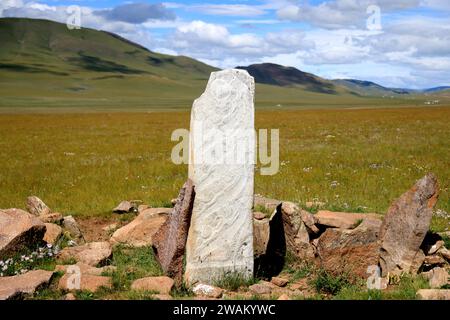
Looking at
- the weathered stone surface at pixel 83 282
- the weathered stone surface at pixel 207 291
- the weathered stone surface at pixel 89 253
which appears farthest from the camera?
the weathered stone surface at pixel 89 253

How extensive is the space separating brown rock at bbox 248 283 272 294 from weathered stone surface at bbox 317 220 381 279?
4.56 feet

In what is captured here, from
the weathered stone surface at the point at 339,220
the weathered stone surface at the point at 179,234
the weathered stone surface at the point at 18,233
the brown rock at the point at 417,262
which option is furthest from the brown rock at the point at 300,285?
the weathered stone surface at the point at 18,233

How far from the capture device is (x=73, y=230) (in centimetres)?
1260

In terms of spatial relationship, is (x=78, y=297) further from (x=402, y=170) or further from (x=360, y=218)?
(x=402, y=170)

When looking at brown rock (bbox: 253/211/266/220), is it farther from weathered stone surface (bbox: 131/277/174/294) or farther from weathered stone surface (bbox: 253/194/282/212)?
Answer: weathered stone surface (bbox: 131/277/174/294)

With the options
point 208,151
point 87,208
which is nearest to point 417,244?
point 208,151

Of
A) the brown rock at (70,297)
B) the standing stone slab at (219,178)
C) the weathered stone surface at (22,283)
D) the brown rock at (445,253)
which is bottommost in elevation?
the brown rock at (70,297)

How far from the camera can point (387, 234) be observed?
9.85m

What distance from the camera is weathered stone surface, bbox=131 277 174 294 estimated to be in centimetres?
864

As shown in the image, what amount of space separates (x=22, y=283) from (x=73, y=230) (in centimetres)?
394

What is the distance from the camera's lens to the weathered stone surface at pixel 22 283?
8.34 metres

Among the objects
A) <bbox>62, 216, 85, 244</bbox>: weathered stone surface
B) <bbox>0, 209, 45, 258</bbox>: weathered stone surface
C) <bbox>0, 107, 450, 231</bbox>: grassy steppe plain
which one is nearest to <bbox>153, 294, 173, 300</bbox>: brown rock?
<bbox>0, 209, 45, 258</bbox>: weathered stone surface

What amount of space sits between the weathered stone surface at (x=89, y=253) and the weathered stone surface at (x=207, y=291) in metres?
2.22

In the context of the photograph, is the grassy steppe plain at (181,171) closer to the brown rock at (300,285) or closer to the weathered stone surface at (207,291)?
the brown rock at (300,285)
